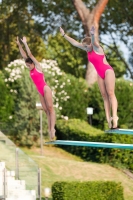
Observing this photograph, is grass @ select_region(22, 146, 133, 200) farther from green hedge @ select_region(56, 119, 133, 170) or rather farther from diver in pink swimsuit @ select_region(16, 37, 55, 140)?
diver in pink swimsuit @ select_region(16, 37, 55, 140)

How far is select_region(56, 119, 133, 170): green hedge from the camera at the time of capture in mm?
31914

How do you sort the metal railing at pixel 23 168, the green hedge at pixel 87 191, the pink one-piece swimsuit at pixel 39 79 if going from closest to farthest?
→ the pink one-piece swimsuit at pixel 39 79 → the green hedge at pixel 87 191 → the metal railing at pixel 23 168

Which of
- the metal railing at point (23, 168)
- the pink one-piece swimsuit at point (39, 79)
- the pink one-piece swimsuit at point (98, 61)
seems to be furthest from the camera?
the metal railing at point (23, 168)

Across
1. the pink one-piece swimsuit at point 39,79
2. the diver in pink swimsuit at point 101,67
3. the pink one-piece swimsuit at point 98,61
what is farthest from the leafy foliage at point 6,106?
the pink one-piece swimsuit at point 98,61

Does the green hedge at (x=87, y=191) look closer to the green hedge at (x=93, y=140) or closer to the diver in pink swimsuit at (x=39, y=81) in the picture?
the green hedge at (x=93, y=140)

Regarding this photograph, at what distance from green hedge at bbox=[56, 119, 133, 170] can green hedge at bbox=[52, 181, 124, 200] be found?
21.7ft

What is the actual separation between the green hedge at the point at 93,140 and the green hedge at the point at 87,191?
6628mm

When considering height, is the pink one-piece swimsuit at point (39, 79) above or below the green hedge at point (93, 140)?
above

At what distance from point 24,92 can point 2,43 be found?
15650 millimetres

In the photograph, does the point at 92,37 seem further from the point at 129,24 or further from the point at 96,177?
the point at 129,24

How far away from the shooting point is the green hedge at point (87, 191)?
2395cm

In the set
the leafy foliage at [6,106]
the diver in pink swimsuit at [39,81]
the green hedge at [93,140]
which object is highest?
the leafy foliage at [6,106]

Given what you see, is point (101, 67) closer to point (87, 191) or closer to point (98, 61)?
point (98, 61)

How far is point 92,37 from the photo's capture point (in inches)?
543
